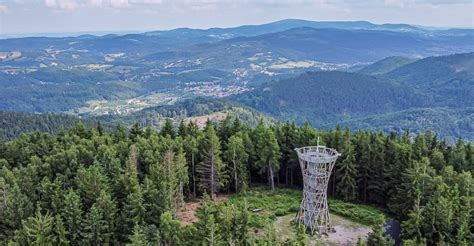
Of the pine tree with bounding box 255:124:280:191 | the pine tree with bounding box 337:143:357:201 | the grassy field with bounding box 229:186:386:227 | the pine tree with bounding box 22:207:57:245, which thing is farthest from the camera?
the pine tree with bounding box 255:124:280:191

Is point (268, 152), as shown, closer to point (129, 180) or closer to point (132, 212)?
point (129, 180)

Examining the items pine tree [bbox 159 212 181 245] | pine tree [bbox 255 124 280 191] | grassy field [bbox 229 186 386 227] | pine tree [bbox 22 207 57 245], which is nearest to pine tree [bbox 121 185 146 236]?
pine tree [bbox 159 212 181 245]

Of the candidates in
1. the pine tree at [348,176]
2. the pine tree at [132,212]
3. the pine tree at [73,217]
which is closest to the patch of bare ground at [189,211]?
the pine tree at [132,212]

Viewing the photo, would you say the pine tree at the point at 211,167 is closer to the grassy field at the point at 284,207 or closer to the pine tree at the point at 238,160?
the pine tree at the point at 238,160

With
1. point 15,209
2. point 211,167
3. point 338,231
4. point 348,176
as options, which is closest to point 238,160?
point 211,167

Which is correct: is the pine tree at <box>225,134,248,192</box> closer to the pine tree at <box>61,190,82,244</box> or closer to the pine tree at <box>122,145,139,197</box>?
the pine tree at <box>122,145,139,197</box>

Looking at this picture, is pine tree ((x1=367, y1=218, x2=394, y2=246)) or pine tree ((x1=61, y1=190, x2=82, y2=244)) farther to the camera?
pine tree ((x1=61, y1=190, x2=82, y2=244))

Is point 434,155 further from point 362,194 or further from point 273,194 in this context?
point 273,194
